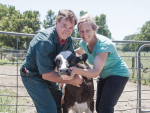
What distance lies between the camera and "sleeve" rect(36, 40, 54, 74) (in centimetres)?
246

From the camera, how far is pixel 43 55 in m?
2.47

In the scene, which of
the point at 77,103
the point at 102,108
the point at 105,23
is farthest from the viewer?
the point at 105,23

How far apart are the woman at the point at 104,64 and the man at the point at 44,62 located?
23 centimetres

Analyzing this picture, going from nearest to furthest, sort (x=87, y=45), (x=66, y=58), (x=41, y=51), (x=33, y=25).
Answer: (x=41, y=51), (x=66, y=58), (x=87, y=45), (x=33, y=25)

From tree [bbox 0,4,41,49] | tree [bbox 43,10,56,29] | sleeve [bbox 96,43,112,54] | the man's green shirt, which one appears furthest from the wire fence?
tree [bbox 43,10,56,29]

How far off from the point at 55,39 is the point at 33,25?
3876 cm

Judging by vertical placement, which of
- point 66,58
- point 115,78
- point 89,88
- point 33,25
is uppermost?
point 33,25

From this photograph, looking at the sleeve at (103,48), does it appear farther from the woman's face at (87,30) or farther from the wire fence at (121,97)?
the wire fence at (121,97)

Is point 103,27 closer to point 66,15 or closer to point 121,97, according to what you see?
point 121,97

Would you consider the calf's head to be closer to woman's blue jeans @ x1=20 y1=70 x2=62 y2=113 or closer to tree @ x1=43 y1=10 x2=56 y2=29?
woman's blue jeans @ x1=20 y1=70 x2=62 y2=113

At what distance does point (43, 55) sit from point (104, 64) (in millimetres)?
1022

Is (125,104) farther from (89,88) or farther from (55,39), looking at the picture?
(55,39)

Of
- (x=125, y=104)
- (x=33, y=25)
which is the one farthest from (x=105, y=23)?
(x=125, y=104)

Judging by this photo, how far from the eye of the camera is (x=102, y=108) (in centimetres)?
287
